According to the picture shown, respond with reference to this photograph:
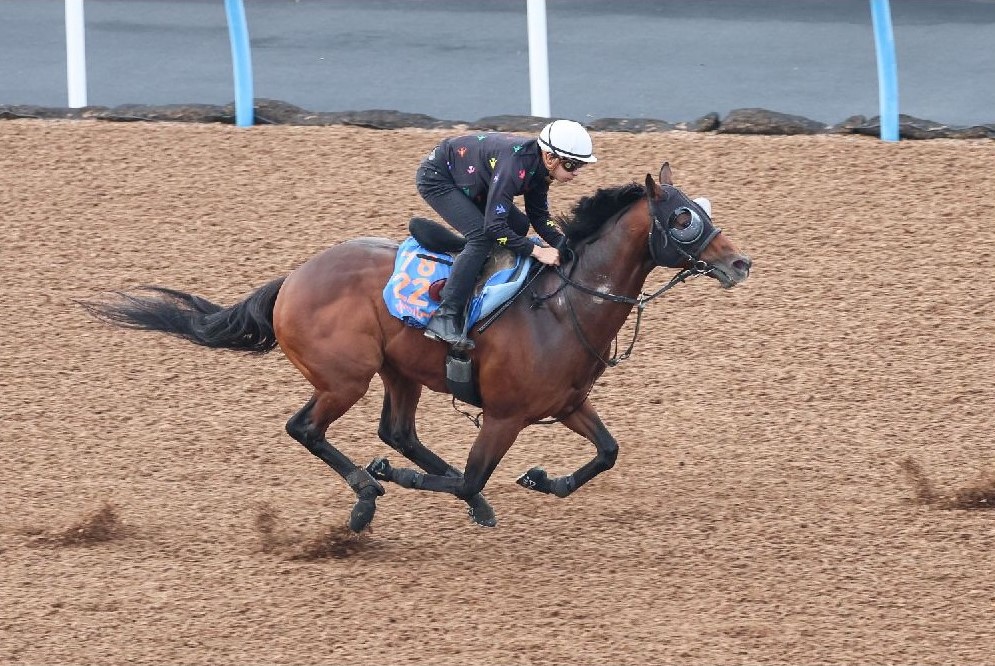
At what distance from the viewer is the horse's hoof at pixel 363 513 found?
713 centimetres

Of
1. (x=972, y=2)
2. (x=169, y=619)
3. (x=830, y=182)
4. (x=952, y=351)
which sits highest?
(x=972, y=2)

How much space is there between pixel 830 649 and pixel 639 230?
1.96m

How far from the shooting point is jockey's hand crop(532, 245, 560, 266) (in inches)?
273

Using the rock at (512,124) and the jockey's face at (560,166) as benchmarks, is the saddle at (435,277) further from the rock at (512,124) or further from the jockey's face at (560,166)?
the rock at (512,124)

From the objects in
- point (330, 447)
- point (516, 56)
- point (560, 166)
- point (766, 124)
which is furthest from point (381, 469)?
point (516, 56)

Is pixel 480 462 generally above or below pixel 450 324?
below

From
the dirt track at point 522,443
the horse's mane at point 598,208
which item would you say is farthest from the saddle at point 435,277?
the dirt track at point 522,443

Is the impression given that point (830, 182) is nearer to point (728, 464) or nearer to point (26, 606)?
point (728, 464)

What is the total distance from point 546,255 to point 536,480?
1.12 metres

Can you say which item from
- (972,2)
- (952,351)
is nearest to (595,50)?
(972,2)

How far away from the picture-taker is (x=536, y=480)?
7.38 meters

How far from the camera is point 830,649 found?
6039mm

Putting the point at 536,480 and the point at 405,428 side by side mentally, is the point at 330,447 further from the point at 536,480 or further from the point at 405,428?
the point at 536,480

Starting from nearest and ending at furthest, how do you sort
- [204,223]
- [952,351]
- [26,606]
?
1. [26,606]
2. [952,351]
3. [204,223]
